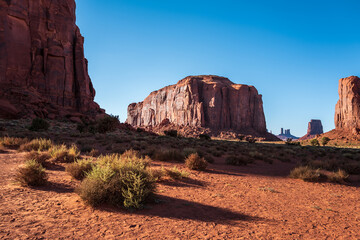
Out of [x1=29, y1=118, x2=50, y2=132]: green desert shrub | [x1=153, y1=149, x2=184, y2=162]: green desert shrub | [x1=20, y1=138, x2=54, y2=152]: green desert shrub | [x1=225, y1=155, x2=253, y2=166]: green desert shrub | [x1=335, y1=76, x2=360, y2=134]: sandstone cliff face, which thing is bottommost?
[x1=225, y1=155, x2=253, y2=166]: green desert shrub

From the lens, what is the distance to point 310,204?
5.74 m

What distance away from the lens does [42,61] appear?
44781mm

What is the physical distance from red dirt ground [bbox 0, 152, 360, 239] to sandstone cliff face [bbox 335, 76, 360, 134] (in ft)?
247

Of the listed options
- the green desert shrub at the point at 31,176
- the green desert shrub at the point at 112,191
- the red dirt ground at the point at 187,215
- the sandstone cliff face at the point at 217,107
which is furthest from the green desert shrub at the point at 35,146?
the sandstone cliff face at the point at 217,107

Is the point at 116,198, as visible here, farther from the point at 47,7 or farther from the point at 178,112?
the point at 178,112

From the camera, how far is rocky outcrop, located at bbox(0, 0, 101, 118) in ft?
125

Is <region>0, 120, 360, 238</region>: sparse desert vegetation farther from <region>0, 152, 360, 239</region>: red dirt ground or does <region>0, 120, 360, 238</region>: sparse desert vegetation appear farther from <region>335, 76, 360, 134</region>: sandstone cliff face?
<region>335, 76, 360, 134</region>: sandstone cliff face

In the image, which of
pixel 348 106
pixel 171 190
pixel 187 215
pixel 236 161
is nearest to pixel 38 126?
pixel 236 161

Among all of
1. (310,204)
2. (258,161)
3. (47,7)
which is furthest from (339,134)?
(47,7)

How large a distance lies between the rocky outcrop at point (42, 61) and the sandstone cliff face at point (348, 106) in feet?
256

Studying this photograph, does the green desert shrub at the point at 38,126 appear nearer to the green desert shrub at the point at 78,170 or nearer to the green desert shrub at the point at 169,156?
the green desert shrub at the point at 169,156

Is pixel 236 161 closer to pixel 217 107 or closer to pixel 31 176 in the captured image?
pixel 31 176

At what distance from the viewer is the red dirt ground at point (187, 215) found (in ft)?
11.6

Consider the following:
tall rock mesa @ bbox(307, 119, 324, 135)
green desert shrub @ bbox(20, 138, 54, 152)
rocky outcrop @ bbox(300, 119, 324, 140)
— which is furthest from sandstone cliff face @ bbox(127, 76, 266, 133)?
tall rock mesa @ bbox(307, 119, 324, 135)
